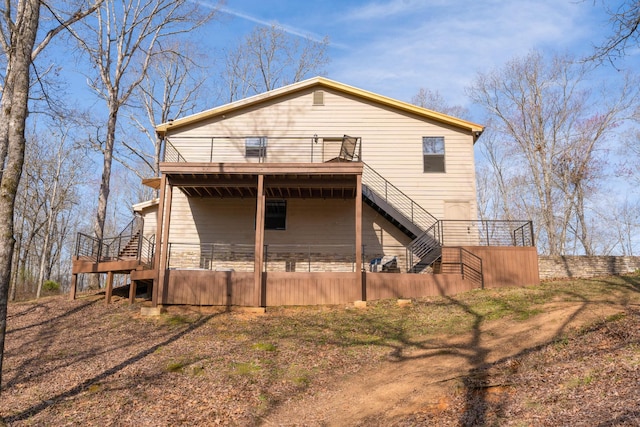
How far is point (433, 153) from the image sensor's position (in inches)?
690

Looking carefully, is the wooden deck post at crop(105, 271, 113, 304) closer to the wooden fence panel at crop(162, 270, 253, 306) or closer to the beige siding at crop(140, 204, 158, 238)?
the wooden fence panel at crop(162, 270, 253, 306)

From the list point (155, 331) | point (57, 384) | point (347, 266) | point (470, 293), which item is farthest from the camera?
point (347, 266)

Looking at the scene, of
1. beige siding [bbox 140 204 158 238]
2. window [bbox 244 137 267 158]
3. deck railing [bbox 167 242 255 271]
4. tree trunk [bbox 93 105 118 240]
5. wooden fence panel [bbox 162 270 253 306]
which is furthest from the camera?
tree trunk [bbox 93 105 118 240]

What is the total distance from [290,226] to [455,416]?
11636 mm

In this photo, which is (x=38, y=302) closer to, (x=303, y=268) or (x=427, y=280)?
(x=303, y=268)

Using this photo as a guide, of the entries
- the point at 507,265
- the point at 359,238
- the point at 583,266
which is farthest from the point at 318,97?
the point at 583,266

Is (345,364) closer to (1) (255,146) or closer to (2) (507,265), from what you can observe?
(2) (507,265)

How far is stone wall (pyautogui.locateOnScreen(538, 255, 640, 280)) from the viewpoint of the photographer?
18078 mm

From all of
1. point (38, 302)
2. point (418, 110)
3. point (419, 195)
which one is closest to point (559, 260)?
point (419, 195)

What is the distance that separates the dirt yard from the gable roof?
23.2 feet

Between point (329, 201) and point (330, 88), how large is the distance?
4.65 meters

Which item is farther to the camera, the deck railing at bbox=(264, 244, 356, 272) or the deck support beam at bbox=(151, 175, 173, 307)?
the deck railing at bbox=(264, 244, 356, 272)

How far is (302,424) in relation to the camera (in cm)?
685

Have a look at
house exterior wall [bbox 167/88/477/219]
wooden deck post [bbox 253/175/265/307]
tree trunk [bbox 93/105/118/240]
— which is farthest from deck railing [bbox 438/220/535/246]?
tree trunk [bbox 93/105/118/240]
